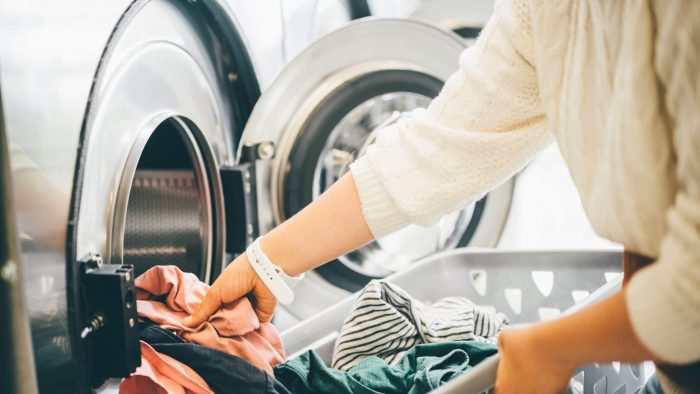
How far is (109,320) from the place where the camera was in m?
0.76

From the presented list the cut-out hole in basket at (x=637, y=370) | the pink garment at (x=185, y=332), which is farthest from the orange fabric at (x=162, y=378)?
the cut-out hole in basket at (x=637, y=370)

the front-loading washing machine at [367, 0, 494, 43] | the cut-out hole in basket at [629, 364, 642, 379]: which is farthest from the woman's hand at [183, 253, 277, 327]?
the front-loading washing machine at [367, 0, 494, 43]

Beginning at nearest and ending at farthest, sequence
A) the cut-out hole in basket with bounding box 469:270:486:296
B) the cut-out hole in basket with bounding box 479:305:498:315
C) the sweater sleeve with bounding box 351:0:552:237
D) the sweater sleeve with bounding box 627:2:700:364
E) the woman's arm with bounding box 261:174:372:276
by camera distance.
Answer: the sweater sleeve with bounding box 627:2:700:364, the sweater sleeve with bounding box 351:0:552:237, the woman's arm with bounding box 261:174:372:276, the cut-out hole in basket with bounding box 479:305:498:315, the cut-out hole in basket with bounding box 469:270:486:296

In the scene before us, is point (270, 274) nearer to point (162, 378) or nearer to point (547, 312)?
point (162, 378)

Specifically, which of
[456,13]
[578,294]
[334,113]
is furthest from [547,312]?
[456,13]

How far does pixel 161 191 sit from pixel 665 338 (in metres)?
0.89

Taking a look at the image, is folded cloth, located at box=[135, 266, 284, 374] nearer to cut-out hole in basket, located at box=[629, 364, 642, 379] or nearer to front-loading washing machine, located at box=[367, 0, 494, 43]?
cut-out hole in basket, located at box=[629, 364, 642, 379]

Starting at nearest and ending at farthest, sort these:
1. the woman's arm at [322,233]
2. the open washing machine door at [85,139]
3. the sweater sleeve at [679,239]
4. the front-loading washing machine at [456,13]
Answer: the sweater sleeve at [679,239]
the open washing machine door at [85,139]
the woman's arm at [322,233]
the front-loading washing machine at [456,13]

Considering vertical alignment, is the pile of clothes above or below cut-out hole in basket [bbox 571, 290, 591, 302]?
above

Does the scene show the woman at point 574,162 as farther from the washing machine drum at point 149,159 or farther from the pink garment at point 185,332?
the washing machine drum at point 149,159

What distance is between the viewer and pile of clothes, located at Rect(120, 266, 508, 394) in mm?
846

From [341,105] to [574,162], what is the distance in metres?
0.72

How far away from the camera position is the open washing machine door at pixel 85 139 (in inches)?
26.0

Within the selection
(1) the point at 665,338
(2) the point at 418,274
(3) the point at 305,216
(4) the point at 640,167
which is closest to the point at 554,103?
(4) the point at 640,167
